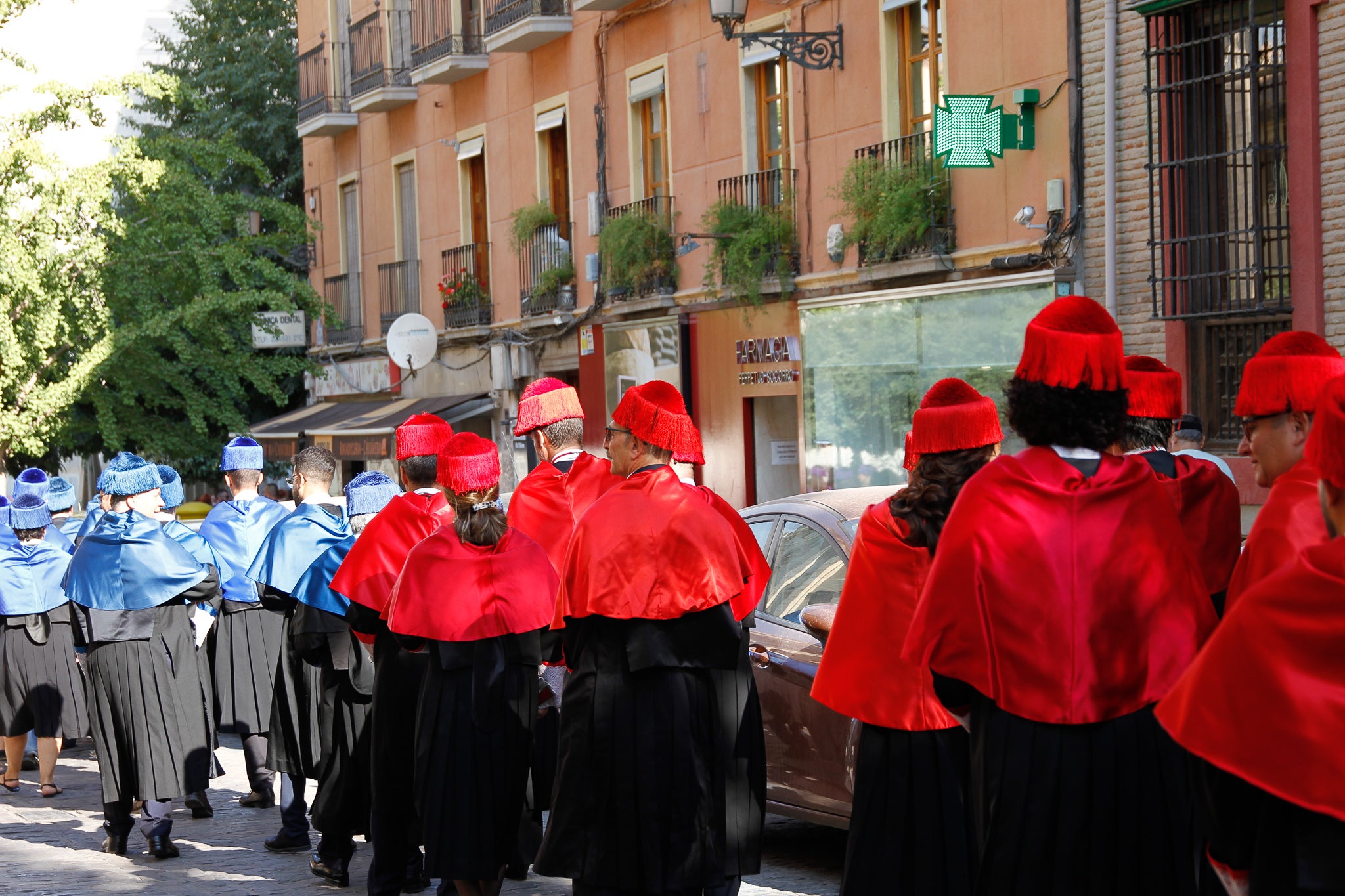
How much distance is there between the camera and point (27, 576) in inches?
391

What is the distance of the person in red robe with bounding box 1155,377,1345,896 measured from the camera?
2852 mm

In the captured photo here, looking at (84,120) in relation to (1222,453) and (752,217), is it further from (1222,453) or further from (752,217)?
(1222,453)

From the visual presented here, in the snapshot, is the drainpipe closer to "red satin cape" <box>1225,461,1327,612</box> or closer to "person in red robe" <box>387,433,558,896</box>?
Result: "person in red robe" <box>387,433,558,896</box>

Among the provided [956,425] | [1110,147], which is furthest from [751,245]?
[956,425]

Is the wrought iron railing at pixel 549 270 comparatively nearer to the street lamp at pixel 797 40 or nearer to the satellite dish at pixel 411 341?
the satellite dish at pixel 411 341

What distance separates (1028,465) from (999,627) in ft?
1.28

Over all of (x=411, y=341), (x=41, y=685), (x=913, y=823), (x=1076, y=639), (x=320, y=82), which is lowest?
(x=41, y=685)

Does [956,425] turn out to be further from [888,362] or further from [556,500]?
[888,362]

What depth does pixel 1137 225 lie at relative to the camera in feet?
45.5

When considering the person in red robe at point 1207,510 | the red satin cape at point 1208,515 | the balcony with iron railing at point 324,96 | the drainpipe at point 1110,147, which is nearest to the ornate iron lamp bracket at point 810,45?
the drainpipe at point 1110,147

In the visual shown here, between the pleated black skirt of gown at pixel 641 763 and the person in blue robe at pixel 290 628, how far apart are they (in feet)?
7.14

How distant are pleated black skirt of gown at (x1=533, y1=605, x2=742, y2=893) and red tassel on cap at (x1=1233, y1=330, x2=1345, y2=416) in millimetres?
1856

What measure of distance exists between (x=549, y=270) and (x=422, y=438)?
15.6 metres

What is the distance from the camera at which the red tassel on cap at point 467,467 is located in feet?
19.9
